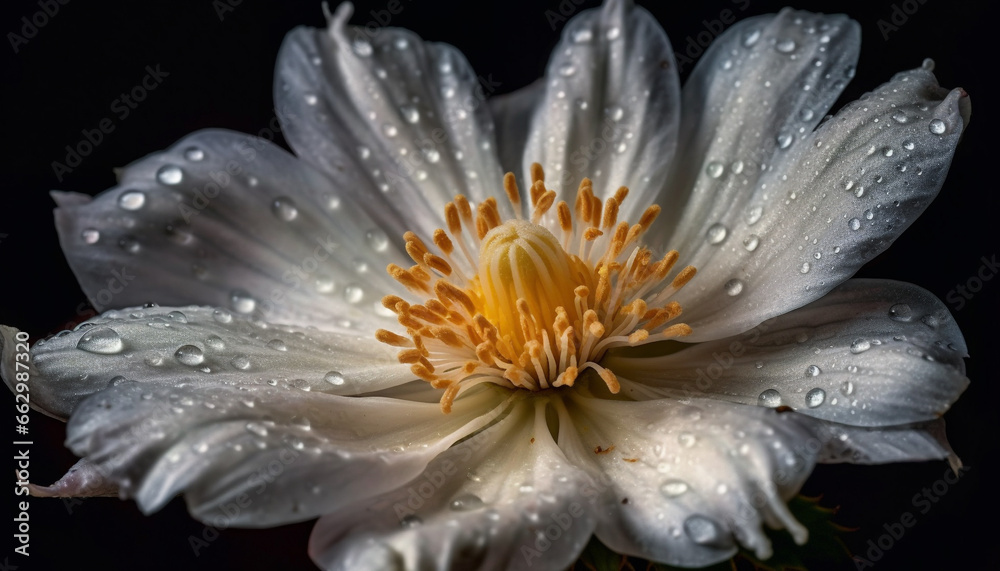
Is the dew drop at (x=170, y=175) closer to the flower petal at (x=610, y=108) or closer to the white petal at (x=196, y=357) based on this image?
the white petal at (x=196, y=357)

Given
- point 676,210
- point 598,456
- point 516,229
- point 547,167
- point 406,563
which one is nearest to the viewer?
point 406,563

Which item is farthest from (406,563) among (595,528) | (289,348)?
(289,348)

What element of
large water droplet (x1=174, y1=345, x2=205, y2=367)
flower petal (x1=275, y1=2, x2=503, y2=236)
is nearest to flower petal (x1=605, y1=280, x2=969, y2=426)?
flower petal (x1=275, y1=2, x2=503, y2=236)

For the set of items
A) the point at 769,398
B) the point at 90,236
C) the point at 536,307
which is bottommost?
the point at 769,398

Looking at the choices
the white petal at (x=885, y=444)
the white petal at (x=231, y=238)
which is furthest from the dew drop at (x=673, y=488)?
the white petal at (x=231, y=238)

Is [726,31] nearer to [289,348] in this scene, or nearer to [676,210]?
[676,210]

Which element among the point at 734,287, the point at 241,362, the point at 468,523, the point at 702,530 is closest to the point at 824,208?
the point at 734,287

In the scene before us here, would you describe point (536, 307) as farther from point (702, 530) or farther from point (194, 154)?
point (194, 154)
